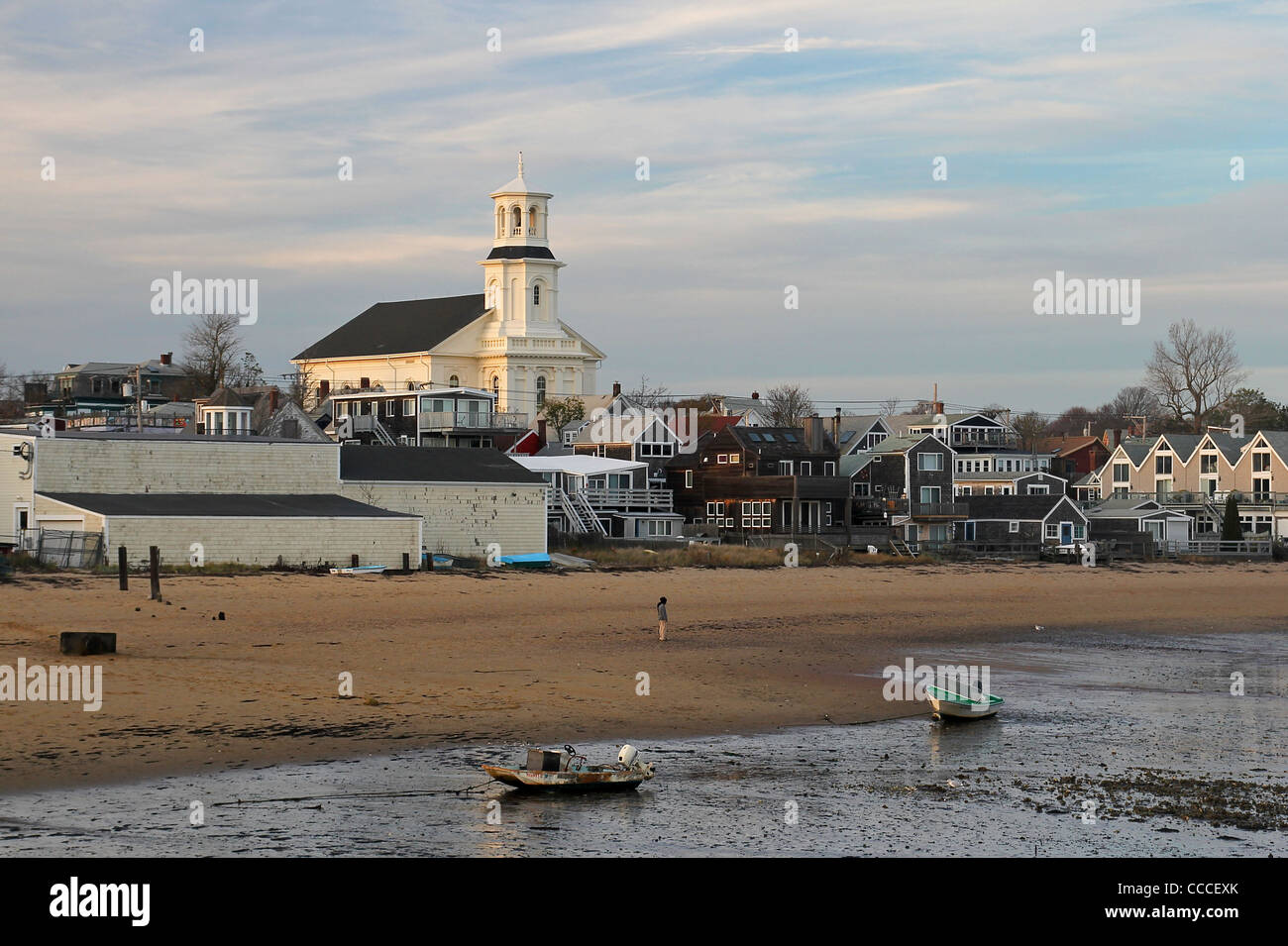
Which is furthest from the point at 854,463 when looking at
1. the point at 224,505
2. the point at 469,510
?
the point at 224,505

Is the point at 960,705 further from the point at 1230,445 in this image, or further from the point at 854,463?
the point at 1230,445

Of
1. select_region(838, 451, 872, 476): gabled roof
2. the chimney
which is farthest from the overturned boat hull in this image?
select_region(838, 451, 872, 476): gabled roof

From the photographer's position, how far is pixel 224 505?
5194 centimetres

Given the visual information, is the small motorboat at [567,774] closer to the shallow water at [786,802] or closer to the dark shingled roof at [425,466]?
the shallow water at [786,802]

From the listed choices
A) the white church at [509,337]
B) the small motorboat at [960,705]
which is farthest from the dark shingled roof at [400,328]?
the small motorboat at [960,705]

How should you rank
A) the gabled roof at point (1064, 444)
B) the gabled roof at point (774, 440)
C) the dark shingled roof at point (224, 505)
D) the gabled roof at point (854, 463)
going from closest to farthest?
the dark shingled roof at point (224, 505), the gabled roof at point (774, 440), the gabled roof at point (854, 463), the gabled roof at point (1064, 444)

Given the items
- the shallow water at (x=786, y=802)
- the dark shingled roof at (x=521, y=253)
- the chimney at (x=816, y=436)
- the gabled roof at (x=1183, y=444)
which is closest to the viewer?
Answer: the shallow water at (x=786, y=802)

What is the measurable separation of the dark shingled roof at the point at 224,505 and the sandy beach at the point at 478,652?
5.79m

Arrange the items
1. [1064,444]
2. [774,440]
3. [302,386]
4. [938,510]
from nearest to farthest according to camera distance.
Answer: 1. [774,440]
2. [938,510]
3. [302,386]
4. [1064,444]

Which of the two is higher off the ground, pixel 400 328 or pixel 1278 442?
pixel 400 328

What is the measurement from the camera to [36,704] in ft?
74.4

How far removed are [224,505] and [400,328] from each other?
64582 millimetres

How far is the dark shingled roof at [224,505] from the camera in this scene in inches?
1917
